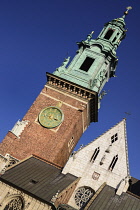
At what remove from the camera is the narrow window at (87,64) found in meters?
40.4

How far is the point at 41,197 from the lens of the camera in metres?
24.8

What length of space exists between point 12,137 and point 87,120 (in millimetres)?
10704

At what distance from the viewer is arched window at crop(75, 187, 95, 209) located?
27312mm

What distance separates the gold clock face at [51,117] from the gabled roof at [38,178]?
510 centimetres

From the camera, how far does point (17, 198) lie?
25.7 metres

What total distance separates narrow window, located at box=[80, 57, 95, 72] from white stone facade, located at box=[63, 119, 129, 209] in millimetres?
11907

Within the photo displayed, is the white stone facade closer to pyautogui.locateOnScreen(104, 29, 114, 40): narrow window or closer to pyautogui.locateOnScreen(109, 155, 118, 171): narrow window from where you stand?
pyautogui.locateOnScreen(109, 155, 118, 171): narrow window

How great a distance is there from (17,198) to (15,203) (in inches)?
16.1

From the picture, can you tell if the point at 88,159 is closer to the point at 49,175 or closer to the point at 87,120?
the point at 49,175

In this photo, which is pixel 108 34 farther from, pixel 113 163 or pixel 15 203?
pixel 15 203

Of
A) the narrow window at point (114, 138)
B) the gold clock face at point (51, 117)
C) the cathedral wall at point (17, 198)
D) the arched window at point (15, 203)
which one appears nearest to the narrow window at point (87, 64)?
the gold clock face at point (51, 117)

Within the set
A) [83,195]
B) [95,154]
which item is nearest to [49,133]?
[95,154]

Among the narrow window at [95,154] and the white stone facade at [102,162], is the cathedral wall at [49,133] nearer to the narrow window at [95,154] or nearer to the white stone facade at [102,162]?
the white stone facade at [102,162]

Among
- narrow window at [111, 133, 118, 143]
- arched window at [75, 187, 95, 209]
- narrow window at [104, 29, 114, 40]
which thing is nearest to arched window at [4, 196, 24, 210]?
arched window at [75, 187, 95, 209]
